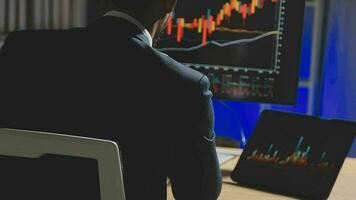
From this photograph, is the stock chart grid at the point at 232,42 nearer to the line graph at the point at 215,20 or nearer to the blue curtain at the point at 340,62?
the line graph at the point at 215,20

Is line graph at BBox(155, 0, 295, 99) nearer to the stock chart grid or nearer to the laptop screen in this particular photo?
the stock chart grid

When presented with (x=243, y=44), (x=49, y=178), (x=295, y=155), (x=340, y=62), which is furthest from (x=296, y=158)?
(x=49, y=178)

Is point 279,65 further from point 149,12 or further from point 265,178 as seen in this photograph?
point 149,12

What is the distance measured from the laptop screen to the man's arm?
0.19 m

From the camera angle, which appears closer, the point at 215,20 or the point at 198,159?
the point at 198,159

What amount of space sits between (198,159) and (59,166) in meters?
0.28

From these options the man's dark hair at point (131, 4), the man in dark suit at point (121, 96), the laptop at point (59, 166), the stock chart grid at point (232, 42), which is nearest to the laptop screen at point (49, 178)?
the laptop at point (59, 166)

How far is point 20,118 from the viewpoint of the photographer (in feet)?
3.60

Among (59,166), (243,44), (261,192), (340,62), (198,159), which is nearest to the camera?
(59,166)

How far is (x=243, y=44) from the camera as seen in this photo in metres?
1.76

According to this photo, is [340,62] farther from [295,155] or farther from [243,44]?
[295,155]

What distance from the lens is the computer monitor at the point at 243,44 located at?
1.72 m

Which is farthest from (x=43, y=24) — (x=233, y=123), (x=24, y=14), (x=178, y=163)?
(x=178, y=163)

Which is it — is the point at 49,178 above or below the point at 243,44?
below
